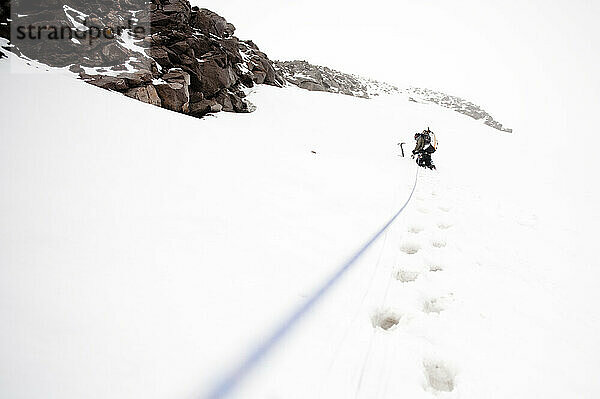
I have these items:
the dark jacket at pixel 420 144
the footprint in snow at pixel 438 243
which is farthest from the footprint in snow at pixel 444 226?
the dark jacket at pixel 420 144

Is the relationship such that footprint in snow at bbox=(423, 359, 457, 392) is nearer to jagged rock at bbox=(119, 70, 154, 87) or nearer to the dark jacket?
the dark jacket

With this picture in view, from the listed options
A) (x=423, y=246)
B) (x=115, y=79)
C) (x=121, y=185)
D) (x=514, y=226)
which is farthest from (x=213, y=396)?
(x=115, y=79)

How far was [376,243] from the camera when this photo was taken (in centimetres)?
281

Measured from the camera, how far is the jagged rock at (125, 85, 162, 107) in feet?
22.3

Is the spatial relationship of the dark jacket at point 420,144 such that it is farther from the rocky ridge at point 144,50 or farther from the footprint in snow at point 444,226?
the rocky ridge at point 144,50

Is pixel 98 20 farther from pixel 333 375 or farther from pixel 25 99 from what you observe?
pixel 333 375

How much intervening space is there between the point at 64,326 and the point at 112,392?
0.39m

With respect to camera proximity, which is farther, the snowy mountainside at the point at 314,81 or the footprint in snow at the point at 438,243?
the snowy mountainside at the point at 314,81

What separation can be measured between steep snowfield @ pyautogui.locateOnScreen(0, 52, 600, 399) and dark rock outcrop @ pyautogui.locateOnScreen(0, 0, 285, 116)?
434cm

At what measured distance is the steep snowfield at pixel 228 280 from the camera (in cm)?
113

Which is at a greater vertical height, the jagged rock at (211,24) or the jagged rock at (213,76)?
the jagged rock at (211,24)

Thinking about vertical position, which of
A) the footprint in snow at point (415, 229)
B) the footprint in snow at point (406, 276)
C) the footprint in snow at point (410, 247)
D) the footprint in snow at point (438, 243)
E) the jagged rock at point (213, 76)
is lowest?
the footprint in snow at point (406, 276)

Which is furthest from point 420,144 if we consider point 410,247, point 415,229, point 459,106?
point 459,106

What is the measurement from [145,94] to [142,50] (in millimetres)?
2670
